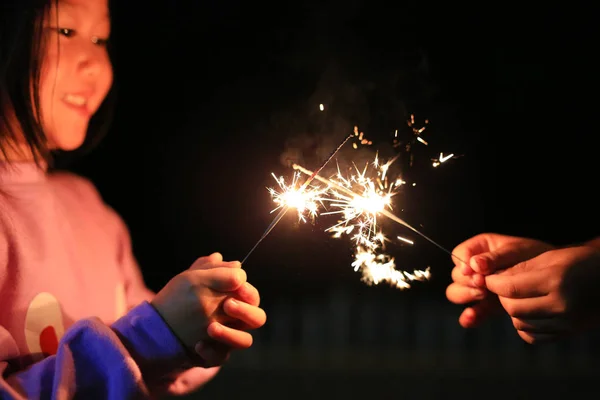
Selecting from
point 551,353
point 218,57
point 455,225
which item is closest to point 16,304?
point 218,57

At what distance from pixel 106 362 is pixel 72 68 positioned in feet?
1.52

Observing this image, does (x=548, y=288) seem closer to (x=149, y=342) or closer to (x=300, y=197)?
(x=300, y=197)

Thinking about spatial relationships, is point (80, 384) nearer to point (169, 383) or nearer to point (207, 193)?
point (169, 383)

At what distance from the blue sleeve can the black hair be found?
326 mm

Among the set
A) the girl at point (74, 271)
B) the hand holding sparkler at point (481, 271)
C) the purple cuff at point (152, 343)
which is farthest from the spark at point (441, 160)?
the purple cuff at point (152, 343)

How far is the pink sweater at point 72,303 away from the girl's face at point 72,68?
0.29ft

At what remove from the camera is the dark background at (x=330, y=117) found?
3.46 ft

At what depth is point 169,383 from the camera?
0.95m

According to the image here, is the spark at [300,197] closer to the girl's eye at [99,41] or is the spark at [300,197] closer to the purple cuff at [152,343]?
the purple cuff at [152,343]

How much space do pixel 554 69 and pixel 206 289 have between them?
0.78 metres

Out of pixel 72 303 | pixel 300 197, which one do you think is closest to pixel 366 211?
pixel 300 197

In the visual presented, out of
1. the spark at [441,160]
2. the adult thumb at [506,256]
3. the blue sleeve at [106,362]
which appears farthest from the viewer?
the spark at [441,160]

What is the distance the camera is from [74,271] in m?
0.97

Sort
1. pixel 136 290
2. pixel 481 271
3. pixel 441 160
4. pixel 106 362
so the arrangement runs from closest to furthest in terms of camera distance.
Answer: pixel 106 362, pixel 481 271, pixel 441 160, pixel 136 290
